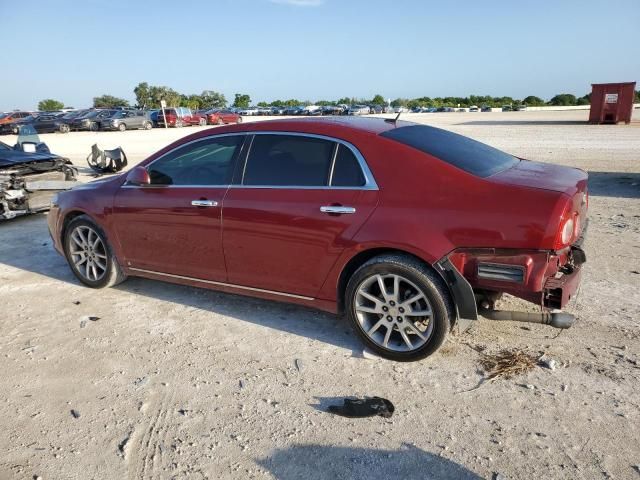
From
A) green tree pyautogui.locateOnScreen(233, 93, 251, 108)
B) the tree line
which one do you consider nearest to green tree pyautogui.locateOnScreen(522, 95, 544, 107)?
the tree line

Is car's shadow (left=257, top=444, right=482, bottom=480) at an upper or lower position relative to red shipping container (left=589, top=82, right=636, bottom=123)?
lower

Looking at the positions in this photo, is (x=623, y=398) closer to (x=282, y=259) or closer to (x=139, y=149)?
(x=282, y=259)

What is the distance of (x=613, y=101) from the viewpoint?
27.9m

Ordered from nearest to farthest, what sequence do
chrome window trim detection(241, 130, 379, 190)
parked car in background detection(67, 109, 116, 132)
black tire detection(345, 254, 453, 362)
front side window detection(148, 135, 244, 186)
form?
1. black tire detection(345, 254, 453, 362)
2. chrome window trim detection(241, 130, 379, 190)
3. front side window detection(148, 135, 244, 186)
4. parked car in background detection(67, 109, 116, 132)

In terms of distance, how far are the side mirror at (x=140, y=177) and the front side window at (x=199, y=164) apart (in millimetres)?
62

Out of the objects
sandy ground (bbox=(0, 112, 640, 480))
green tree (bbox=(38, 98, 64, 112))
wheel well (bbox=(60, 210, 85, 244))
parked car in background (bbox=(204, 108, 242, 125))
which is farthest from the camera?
green tree (bbox=(38, 98, 64, 112))

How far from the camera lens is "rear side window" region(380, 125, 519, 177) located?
366 centimetres

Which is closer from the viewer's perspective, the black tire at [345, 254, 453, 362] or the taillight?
the taillight

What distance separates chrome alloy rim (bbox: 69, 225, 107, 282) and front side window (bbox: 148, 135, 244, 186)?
1060 mm

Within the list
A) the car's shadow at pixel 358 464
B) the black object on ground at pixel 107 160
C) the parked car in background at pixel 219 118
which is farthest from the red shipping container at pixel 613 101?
the car's shadow at pixel 358 464

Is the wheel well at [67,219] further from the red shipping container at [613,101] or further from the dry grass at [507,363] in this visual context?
the red shipping container at [613,101]

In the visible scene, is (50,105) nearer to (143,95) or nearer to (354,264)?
(143,95)

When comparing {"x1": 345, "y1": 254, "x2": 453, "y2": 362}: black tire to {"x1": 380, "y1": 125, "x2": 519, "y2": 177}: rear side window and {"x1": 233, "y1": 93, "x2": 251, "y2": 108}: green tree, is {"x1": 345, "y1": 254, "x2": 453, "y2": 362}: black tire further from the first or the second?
Result: {"x1": 233, "y1": 93, "x2": 251, "y2": 108}: green tree

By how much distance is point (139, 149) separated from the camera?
2138 cm
